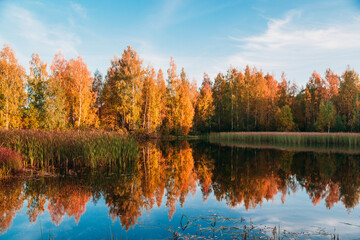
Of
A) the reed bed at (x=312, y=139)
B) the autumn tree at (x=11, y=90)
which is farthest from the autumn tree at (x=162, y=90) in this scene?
the autumn tree at (x=11, y=90)

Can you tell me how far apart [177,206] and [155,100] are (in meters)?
30.3

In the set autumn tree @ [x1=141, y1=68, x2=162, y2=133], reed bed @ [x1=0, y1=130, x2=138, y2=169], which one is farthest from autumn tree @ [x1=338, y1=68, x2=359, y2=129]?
reed bed @ [x1=0, y1=130, x2=138, y2=169]

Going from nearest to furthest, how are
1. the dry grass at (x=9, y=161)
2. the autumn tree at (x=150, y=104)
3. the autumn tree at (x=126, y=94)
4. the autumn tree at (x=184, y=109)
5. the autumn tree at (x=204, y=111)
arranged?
the dry grass at (x=9, y=161) < the autumn tree at (x=126, y=94) < the autumn tree at (x=150, y=104) < the autumn tree at (x=184, y=109) < the autumn tree at (x=204, y=111)

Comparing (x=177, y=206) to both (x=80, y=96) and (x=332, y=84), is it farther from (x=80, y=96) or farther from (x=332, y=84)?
(x=332, y=84)

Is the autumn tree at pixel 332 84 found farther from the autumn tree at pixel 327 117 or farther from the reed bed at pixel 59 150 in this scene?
the reed bed at pixel 59 150

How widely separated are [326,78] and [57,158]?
52936 millimetres

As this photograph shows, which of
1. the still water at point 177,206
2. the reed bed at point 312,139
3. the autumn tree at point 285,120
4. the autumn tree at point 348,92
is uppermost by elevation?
the autumn tree at point 348,92

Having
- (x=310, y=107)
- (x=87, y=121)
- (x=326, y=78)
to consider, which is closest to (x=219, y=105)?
(x=310, y=107)

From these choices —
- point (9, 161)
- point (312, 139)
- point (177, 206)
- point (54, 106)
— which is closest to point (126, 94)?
point (54, 106)

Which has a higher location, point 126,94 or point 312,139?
point 126,94

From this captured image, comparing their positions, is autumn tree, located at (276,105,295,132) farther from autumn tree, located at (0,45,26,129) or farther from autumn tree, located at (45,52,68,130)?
autumn tree, located at (0,45,26,129)

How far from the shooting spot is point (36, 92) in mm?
24703

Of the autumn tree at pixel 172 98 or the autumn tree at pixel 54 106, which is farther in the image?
the autumn tree at pixel 172 98

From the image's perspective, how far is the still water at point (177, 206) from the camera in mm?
5152
